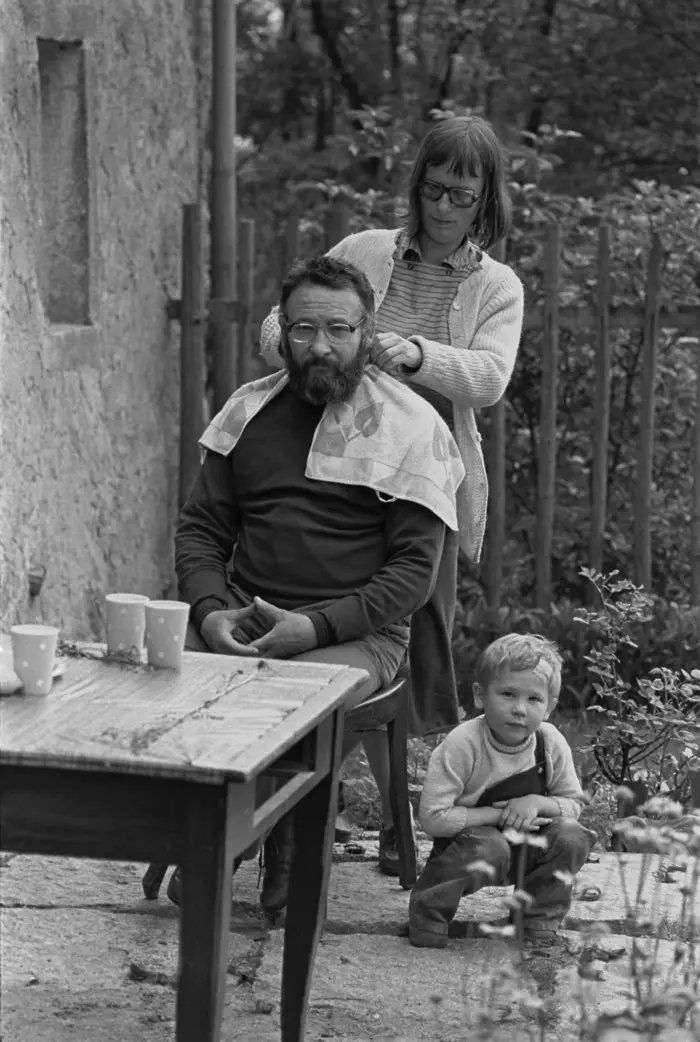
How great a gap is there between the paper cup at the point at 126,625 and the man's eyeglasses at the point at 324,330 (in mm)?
981

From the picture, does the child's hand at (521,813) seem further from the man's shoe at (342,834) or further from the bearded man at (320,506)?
the man's shoe at (342,834)

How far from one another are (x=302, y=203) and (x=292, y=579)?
22.0 ft

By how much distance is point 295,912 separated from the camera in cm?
341

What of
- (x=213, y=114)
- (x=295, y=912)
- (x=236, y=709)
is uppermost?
(x=213, y=114)

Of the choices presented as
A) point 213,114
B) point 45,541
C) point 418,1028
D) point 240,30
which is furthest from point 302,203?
point 418,1028

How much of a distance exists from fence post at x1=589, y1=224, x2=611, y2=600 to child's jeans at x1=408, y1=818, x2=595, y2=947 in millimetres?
2742

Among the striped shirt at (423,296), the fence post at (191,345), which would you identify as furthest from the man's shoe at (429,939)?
the fence post at (191,345)

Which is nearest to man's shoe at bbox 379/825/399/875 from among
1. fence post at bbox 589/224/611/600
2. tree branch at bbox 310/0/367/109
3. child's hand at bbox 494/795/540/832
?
child's hand at bbox 494/795/540/832

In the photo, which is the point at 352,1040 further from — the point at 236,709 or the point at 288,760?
the point at 236,709

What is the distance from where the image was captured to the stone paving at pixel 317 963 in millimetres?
3596

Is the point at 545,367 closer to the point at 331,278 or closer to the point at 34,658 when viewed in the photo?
the point at 331,278

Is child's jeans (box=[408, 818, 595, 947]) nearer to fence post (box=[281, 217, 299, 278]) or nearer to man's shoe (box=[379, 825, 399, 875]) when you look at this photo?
man's shoe (box=[379, 825, 399, 875])

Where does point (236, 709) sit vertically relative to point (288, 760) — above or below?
above

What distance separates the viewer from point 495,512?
6945 mm
